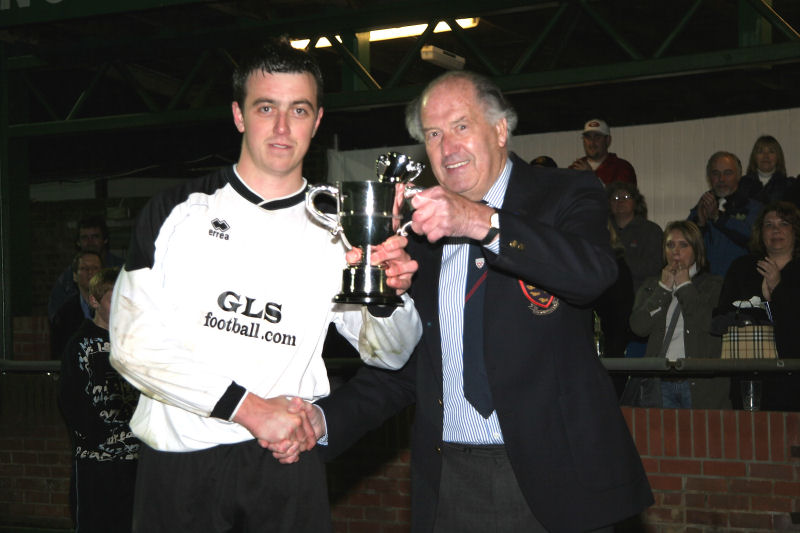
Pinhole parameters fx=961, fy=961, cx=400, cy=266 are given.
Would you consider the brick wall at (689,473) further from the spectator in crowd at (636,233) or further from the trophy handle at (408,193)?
the trophy handle at (408,193)

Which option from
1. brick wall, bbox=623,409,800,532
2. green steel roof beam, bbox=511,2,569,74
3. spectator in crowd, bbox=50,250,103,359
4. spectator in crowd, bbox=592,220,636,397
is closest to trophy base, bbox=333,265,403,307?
brick wall, bbox=623,409,800,532

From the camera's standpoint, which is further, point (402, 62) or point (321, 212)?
point (402, 62)

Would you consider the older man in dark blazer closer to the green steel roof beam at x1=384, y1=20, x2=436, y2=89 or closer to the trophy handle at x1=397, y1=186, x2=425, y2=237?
the trophy handle at x1=397, y1=186, x2=425, y2=237

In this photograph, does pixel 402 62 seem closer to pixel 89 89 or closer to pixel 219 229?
pixel 89 89

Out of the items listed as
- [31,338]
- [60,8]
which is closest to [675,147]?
[60,8]

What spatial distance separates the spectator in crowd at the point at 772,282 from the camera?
6.21 m

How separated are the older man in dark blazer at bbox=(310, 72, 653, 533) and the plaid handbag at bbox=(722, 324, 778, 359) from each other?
132 inches

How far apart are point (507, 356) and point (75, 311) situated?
6.01 metres

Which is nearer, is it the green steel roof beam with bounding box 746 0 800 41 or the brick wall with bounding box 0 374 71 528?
the green steel roof beam with bounding box 746 0 800 41

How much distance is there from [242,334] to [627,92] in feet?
26.1

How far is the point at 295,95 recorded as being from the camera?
3.29 metres

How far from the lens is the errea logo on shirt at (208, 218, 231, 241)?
3.17 m

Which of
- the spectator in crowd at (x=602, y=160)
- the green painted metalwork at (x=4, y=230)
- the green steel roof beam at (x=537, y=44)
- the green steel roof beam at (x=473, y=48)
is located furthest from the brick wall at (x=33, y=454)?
the spectator in crowd at (x=602, y=160)

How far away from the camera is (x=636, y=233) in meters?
7.31
